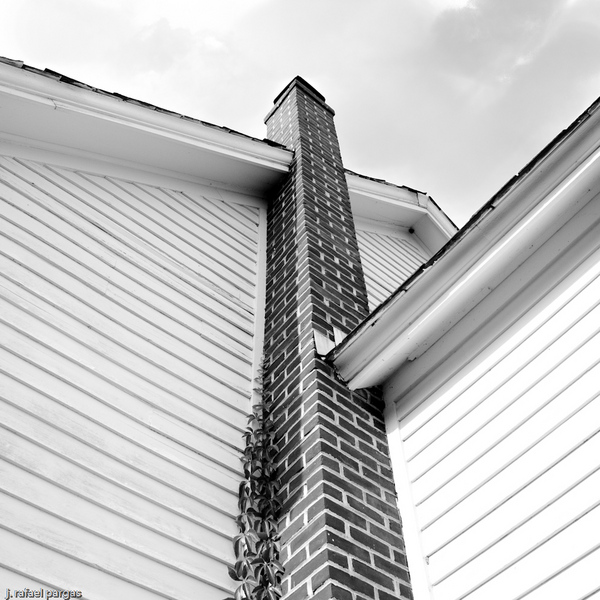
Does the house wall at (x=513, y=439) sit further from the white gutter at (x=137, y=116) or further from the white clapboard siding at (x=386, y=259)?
the white gutter at (x=137, y=116)

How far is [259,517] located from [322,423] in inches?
25.2

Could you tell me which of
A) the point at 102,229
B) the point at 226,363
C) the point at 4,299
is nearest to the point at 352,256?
the point at 226,363

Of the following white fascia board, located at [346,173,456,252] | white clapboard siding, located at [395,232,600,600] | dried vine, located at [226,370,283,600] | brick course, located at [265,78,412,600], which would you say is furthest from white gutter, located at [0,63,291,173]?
white clapboard siding, located at [395,232,600,600]

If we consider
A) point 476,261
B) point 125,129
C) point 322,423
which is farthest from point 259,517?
point 125,129

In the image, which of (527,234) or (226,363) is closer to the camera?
(527,234)

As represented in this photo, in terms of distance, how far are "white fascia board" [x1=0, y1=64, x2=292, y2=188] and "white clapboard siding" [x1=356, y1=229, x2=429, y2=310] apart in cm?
152

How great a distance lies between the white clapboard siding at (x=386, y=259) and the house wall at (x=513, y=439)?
2643mm

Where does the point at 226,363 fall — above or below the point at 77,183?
below

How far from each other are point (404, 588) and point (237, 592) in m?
0.85

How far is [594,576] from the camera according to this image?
8.97 ft

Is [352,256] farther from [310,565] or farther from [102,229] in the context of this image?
[310,565]

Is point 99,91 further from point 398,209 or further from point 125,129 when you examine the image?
Answer: point 398,209

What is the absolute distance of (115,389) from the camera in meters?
3.92

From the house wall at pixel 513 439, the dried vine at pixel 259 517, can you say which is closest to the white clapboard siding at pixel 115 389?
the dried vine at pixel 259 517
